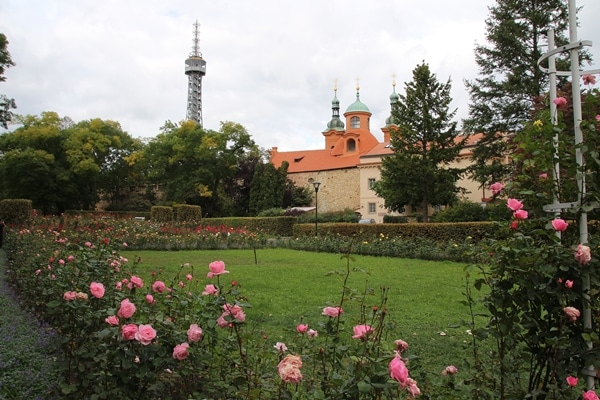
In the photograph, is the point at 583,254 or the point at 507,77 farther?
the point at 507,77

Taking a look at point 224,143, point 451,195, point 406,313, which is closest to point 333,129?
point 224,143

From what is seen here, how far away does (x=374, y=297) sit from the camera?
260 inches

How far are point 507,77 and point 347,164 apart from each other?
21.9 m

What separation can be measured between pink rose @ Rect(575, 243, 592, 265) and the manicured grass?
0.61m

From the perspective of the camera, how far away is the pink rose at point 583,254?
5.73 feet

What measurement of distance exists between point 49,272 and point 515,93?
23454mm

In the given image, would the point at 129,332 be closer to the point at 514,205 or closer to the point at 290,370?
the point at 290,370

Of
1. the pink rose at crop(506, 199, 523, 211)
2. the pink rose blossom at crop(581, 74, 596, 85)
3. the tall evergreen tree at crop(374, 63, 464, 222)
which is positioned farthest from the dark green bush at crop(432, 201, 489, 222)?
the pink rose at crop(506, 199, 523, 211)

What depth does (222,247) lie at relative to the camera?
53.8ft

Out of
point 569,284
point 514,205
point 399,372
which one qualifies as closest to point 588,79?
point 514,205

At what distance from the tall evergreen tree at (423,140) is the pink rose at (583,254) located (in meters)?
23.0

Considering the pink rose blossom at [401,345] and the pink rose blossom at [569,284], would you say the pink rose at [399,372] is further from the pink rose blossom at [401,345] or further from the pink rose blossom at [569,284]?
the pink rose blossom at [569,284]

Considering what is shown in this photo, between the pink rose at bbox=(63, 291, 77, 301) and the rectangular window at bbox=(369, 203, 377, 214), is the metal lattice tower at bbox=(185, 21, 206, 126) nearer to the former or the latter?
the rectangular window at bbox=(369, 203, 377, 214)

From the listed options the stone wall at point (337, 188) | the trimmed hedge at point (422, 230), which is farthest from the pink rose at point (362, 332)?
the stone wall at point (337, 188)
